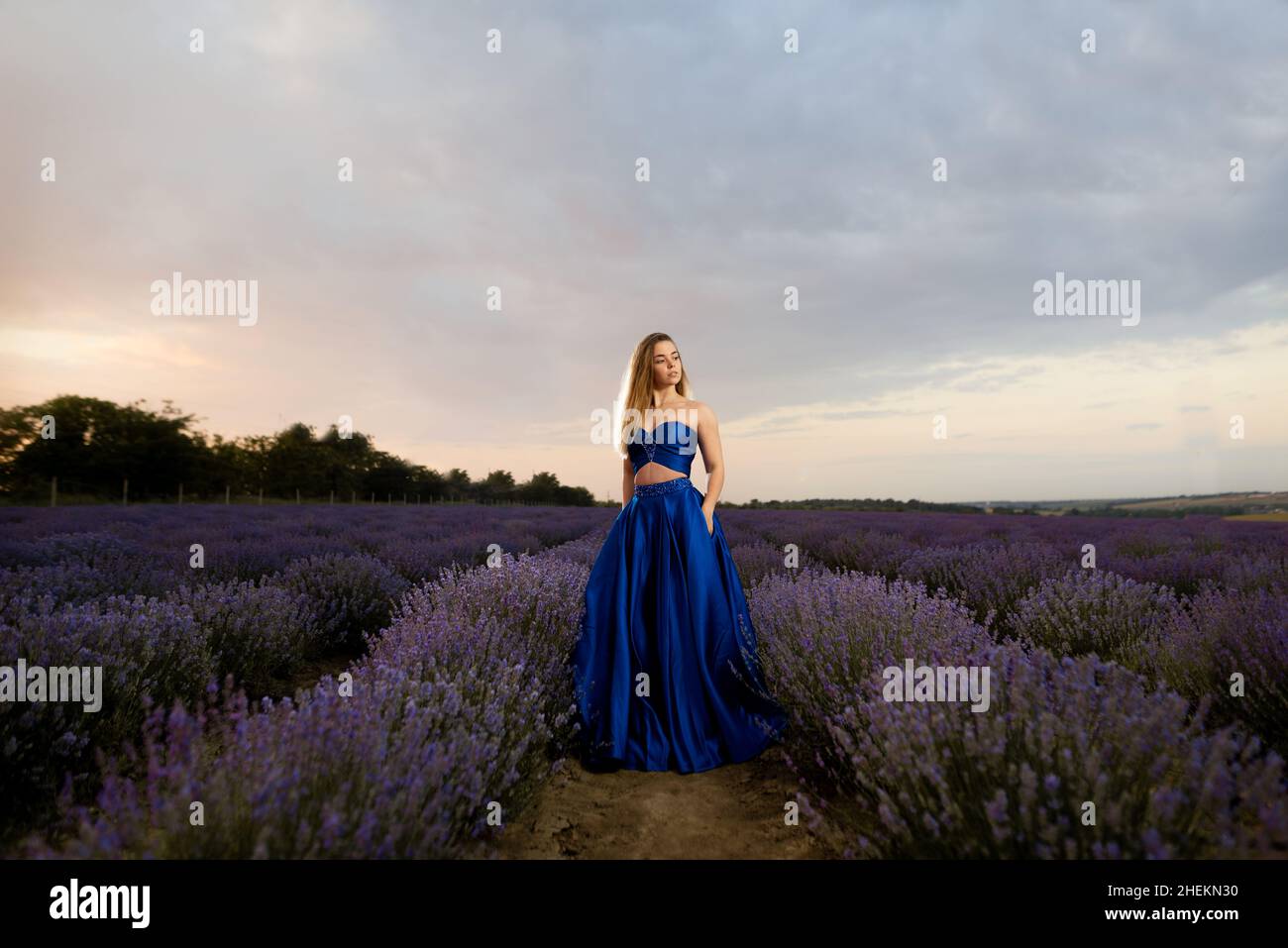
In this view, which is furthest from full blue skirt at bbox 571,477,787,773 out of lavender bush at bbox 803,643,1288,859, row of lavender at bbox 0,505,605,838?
row of lavender at bbox 0,505,605,838

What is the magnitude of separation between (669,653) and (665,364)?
1463 millimetres

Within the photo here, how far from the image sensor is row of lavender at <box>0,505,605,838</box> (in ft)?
7.01

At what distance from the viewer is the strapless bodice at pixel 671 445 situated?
3.08 metres

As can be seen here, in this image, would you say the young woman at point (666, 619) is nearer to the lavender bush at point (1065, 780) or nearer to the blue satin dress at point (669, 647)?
the blue satin dress at point (669, 647)

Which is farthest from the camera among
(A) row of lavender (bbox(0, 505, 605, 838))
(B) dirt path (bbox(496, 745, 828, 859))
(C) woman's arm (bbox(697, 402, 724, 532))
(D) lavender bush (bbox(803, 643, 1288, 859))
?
(C) woman's arm (bbox(697, 402, 724, 532))

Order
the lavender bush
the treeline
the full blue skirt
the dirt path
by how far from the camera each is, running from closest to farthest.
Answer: the lavender bush < the dirt path < the full blue skirt < the treeline

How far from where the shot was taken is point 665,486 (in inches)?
122

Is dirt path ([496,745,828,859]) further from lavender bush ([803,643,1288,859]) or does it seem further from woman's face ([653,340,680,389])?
woman's face ([653,340,680,389])

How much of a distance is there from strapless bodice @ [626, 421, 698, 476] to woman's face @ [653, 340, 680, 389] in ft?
0.79

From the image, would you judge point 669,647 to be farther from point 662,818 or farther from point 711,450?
point 711,450

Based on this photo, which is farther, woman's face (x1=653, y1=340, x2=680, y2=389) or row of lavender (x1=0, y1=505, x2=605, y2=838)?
woman's face (x1=653, y1=340, x2=680, y2=389)
